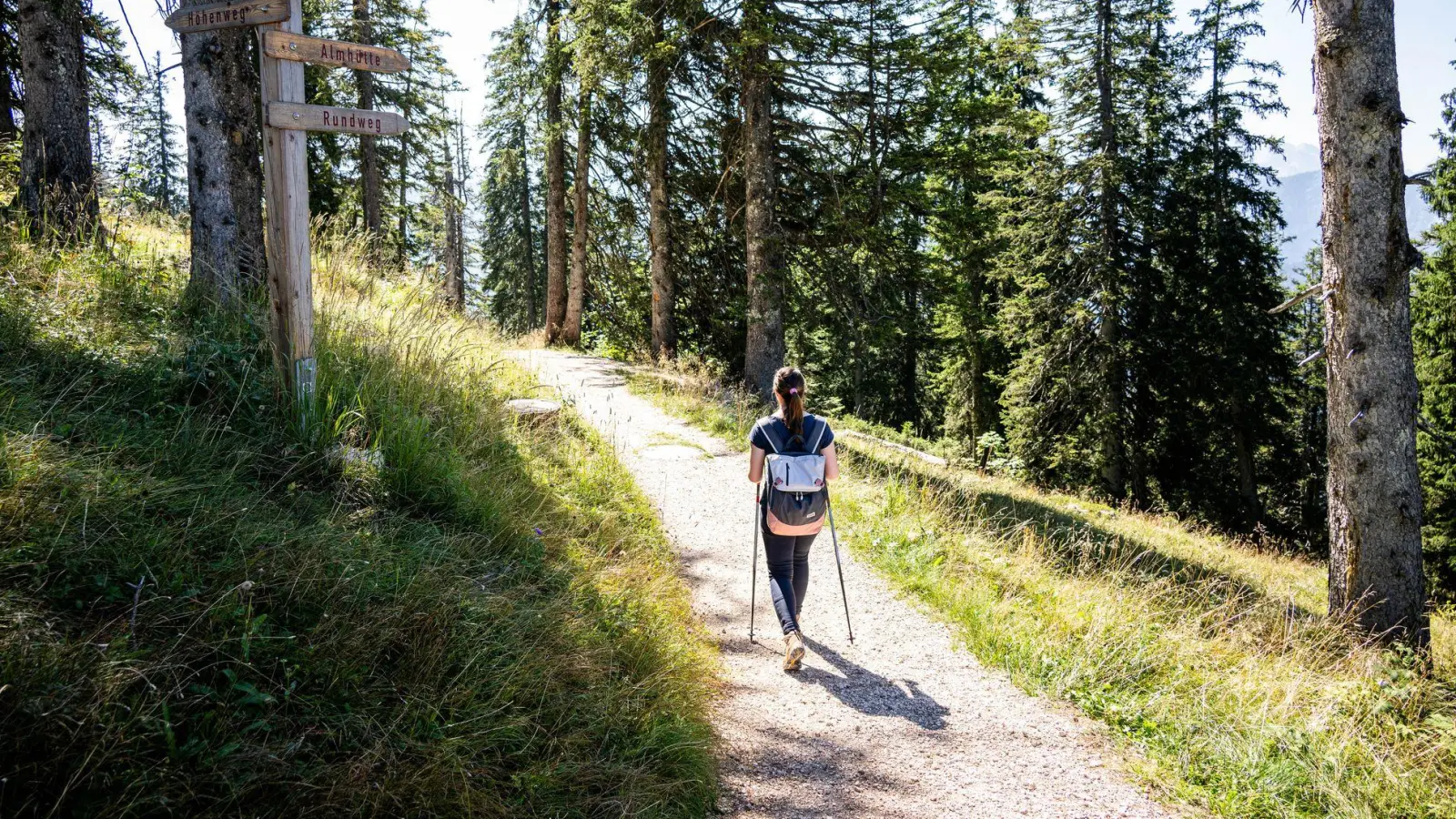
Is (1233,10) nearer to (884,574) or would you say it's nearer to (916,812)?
(884,574)

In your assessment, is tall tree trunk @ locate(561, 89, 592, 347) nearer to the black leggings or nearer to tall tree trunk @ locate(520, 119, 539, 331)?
the black leggings

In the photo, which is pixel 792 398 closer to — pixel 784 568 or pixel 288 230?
pixel 784 568

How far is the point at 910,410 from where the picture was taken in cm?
3419

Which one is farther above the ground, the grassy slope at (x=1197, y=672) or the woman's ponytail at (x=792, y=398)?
the woman's ponytail at (x=792, y=398)

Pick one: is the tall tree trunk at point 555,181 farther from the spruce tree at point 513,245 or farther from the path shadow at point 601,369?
the spruce tree at point 513,245

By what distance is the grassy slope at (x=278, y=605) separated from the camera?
215 centimetres

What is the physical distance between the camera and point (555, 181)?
769 inches

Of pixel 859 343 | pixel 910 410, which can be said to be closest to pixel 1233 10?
pixel 859 343

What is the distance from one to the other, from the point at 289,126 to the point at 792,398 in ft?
11.5

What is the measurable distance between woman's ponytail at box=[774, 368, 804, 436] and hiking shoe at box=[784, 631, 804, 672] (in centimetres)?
141

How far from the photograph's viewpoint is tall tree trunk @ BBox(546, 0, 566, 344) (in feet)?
57.9

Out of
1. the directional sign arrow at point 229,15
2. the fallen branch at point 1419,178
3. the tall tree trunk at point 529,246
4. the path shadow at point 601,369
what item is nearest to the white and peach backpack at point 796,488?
the directional sign arrow at point 229,15

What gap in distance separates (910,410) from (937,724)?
100ft

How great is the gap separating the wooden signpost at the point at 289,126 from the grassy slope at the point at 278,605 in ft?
1.02
